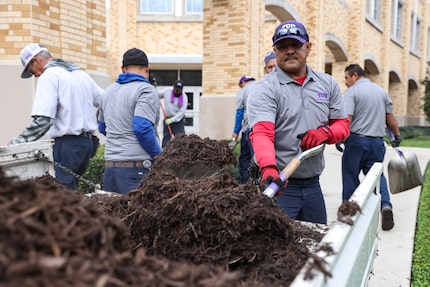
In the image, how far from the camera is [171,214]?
6.75 ft

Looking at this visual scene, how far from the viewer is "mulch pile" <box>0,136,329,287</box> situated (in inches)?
37.7

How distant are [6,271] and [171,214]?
1.20m

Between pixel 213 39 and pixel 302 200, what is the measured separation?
8874 mm

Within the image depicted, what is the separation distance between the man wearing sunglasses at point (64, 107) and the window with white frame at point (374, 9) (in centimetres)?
1956

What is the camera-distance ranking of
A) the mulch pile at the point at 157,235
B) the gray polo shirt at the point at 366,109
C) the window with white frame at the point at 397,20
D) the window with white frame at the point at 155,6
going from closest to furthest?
the mulch pile at the point at 157,235, the gray polo shirt at the point at 366,109, the window with white frame at the point at 155,6, the window with white frame at the point at 397,20

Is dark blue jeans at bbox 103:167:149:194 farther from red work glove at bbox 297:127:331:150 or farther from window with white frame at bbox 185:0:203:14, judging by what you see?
window with white frame at bbox 185:0:203:14

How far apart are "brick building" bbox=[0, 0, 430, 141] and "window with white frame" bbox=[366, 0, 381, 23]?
54 mm

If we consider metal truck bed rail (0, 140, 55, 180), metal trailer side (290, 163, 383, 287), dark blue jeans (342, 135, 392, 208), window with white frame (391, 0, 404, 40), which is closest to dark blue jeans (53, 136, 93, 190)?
metal truck bed rail (0, 140, 55, 180)

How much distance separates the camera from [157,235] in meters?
2.07

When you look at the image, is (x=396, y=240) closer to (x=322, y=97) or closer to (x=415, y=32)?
(x=322, y=97)

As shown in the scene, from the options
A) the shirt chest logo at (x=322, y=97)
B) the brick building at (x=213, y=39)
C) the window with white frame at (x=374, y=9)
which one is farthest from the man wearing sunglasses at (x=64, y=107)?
the window with white frame at (x=374, y=9)

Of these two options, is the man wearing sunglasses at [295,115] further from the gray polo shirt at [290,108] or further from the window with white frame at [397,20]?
the window with white frame at [397,20]

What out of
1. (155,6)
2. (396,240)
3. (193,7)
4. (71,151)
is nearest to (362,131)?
(396,240)

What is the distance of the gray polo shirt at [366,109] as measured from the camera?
18.3 feet
